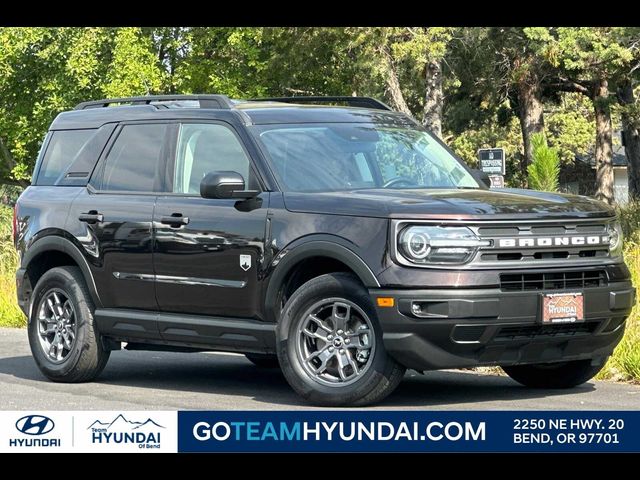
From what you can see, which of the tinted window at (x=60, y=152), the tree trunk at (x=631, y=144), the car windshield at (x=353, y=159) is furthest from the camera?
the tree trunk at (x=631, y=144)

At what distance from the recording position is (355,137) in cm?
987

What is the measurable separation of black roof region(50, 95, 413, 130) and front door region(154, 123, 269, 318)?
151 mm

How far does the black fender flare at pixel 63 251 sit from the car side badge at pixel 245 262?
5.39ft

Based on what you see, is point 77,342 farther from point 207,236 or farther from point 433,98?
point 433,98

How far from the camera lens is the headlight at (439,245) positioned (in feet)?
27.3

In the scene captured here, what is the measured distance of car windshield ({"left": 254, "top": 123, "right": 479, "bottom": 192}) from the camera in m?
9.48

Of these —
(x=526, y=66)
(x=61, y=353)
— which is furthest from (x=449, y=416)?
(x=526, y=66)

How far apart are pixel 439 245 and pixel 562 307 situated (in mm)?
925

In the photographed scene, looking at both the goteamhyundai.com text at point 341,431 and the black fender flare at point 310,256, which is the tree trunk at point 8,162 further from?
the goteamhyundai.com text at point 341,431

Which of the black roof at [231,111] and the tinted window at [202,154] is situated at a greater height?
the black roof at [231,111]

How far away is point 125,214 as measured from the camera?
10156 millimetres

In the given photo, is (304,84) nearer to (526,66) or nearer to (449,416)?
(526,66)

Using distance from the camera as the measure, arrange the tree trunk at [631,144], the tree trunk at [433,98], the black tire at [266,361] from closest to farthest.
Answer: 1. the black tire at [266,361]
2. the tree trunk at [433,98]
3. the tree trunk at [631,144]

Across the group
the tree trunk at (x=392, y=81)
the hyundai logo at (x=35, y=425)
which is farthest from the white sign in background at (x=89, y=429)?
the tree trunk at (x=392, y=81)
